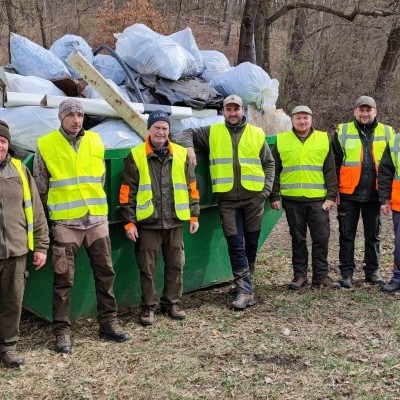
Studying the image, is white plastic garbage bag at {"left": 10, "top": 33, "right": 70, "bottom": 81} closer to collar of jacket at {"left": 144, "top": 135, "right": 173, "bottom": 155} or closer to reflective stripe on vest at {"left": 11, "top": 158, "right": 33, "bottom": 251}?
collar of jacket at {"left": 144, "top": 135, "right": 173, "bottom": 155}

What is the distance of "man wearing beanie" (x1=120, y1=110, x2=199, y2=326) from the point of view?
4246mm

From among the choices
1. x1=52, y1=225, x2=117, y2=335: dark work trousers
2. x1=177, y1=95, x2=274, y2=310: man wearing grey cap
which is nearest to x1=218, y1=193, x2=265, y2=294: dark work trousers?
x1=177, y1=95, x2=274, y2=310: man wearing grey cap

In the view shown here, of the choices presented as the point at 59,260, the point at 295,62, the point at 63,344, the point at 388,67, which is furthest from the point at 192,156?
the point at 388,67

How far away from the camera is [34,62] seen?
510 cm

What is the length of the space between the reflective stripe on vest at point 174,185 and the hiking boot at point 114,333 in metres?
0.79

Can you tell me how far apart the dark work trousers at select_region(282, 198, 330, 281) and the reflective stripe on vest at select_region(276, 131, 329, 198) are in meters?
0.12

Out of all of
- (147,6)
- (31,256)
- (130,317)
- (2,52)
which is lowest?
(130,317)

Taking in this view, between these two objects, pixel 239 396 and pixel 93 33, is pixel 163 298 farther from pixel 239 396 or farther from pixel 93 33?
pixel 93 33

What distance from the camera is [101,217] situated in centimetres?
402

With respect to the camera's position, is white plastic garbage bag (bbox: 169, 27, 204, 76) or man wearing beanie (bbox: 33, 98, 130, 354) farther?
white plastic garbage bag (bbox: 169, 27, 204, 76)

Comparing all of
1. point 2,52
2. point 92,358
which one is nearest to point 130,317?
point 92,358

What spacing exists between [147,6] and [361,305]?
46.0 feet

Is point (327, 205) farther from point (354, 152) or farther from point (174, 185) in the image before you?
point (174, 185)

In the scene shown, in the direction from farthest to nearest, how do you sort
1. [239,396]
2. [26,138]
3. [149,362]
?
1. [26,138]
2. [149,362]
3. [239,396]
